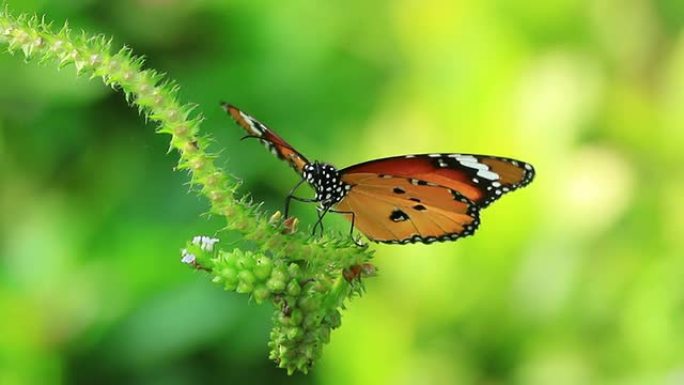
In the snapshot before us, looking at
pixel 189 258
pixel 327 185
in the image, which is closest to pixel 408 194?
pixel 327 185

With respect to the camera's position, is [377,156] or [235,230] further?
[377,156]

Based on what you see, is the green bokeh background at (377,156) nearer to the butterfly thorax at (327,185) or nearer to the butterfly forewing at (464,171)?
the butterfly forewing at (464,171)

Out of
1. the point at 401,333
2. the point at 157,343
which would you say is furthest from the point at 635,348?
the point at 157,343

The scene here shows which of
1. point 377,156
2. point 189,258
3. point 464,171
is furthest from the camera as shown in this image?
point 377,156

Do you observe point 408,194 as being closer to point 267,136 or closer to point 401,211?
point 401,211

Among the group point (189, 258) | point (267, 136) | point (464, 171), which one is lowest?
point (189, 258)

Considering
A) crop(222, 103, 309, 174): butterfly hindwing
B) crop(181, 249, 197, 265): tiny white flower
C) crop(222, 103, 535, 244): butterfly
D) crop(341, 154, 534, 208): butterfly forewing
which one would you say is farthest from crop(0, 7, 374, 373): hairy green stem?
crop(341, 154, 534, 208): butterfly forewing

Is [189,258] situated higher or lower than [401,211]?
lower

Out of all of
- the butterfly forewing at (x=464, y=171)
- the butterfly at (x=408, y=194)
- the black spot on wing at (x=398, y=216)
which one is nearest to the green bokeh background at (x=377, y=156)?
the butterfly forewing at (x=464, y=171)
